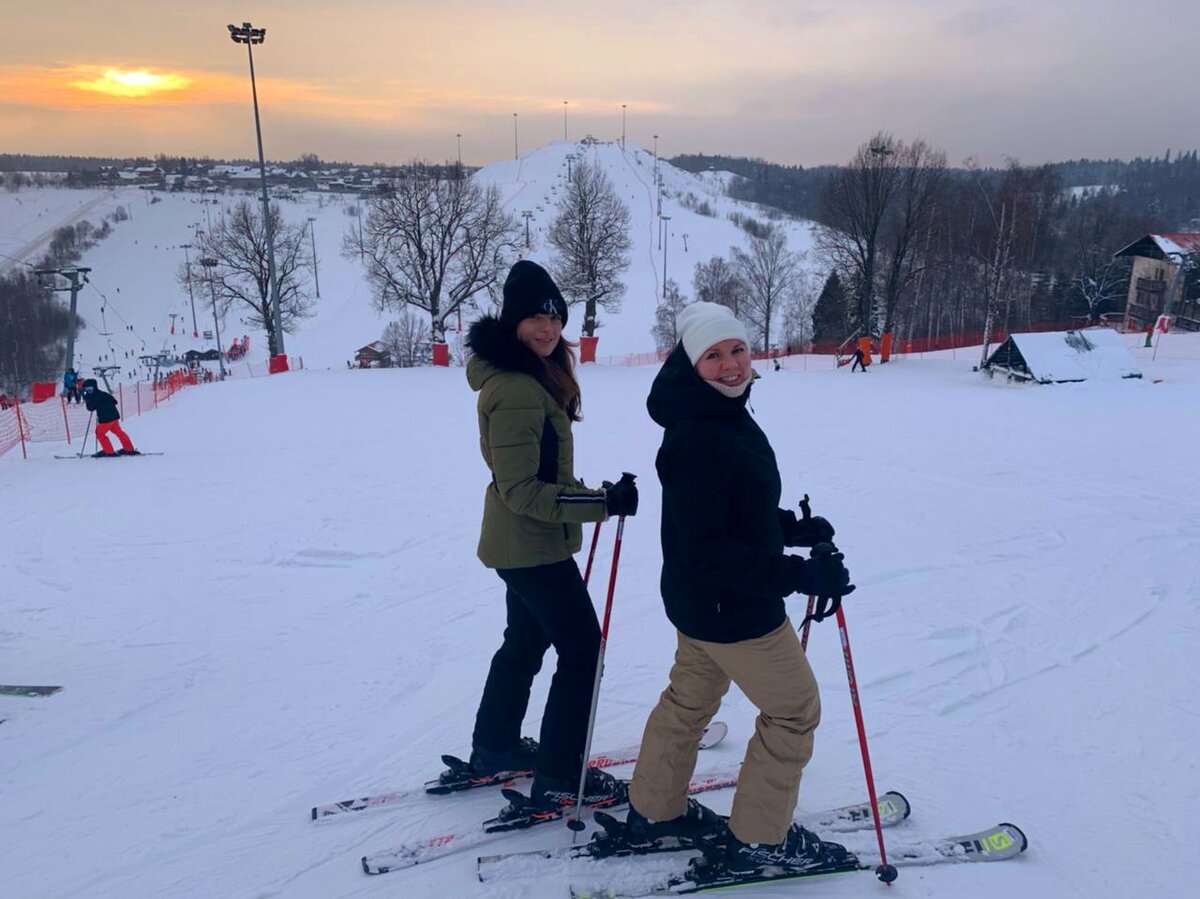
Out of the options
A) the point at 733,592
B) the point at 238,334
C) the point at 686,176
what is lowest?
the point at 238,334

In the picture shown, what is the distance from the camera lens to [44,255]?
95.8m

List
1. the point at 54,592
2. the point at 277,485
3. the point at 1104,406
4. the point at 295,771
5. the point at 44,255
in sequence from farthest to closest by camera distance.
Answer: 1. the point at 44,255
2. the point at 1104,406
3. the point at 277,485
4. the point at 54,592
5. the point at 295,771

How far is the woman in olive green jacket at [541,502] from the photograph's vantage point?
8.95 feet

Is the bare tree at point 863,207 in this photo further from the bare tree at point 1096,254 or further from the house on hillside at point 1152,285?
the bare tree at point 1096,254

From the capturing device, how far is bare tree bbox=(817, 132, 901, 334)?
23.9 m

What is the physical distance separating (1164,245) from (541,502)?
1501 inches

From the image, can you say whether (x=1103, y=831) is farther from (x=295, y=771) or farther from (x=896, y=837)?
(x=295, y=771)

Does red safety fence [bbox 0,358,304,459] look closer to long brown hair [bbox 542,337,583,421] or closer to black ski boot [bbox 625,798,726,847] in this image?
long brown hair [bbox 542,337,583,421]

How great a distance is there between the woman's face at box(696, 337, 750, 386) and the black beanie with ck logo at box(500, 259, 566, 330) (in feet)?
2.48

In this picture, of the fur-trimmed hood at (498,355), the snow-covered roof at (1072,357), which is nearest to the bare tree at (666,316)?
the snow-covered roof at (1072,357)

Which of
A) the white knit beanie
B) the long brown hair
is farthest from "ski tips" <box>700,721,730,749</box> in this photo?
the white knit beanie

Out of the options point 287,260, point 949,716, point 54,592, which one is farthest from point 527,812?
point 287,260

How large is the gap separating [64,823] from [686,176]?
203 metres

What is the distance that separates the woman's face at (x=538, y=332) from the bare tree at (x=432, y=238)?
25.7 meters
